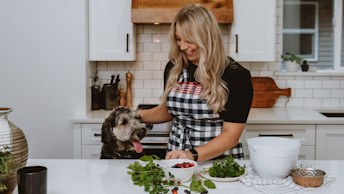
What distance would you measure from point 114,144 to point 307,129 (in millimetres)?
1932

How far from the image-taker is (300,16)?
7773 mm

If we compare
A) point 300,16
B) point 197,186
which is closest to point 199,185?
point 197,186

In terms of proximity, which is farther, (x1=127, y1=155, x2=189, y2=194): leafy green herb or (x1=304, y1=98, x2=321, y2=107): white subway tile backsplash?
(x1=304, y1=98, x2=321, y2=107): white subway tile backsplash

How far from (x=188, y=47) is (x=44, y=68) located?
184 centimetres

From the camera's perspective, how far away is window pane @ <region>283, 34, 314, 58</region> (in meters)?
7.38

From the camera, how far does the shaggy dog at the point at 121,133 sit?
1.98 metres

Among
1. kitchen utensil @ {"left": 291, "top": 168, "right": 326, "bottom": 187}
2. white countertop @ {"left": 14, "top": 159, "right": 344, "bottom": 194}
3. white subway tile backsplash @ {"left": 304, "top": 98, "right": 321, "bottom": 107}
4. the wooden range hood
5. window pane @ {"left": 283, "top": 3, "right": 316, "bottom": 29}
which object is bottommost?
white countertop @ {"left": 14, "top": 159, "right": 344, "bottom": 194}

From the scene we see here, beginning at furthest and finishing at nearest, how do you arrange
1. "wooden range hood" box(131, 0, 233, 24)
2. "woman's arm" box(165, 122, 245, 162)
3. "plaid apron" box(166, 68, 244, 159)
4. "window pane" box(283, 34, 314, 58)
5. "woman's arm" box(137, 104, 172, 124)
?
"window pane" box(283, 34, 314, 58), "wooden range hood" box(131, 0, 233, 24), "woman's arm" box(137, 104, 172, 124), "plaid apron" box(166, 68, 244, 159), "woman's arm" box(165, 122, 245, 162)

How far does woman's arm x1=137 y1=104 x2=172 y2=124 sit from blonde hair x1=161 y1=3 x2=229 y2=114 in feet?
1.19

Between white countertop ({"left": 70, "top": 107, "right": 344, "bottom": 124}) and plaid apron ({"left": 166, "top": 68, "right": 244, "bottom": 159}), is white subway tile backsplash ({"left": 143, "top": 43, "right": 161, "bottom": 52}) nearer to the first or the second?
white countertop ({"left": 70, "top": 107, "right": 344, "bottom": 124})

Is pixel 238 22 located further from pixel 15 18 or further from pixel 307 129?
pixel 15 18

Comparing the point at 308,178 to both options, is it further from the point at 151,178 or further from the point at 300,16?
the point at 300,16

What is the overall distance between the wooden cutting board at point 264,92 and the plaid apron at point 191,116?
5.69 feet

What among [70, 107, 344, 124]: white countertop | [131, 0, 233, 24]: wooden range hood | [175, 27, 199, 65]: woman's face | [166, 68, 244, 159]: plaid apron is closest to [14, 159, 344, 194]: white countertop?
[166, 68, 244, 159]: plaid apron
